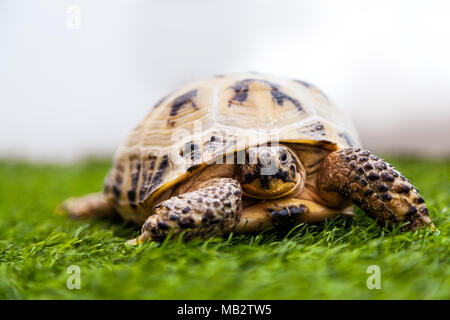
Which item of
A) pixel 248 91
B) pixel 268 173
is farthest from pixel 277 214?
pixel 248 91

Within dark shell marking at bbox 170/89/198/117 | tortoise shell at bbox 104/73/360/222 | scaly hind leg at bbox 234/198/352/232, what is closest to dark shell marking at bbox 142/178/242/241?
scaly hind leg at bbox 234/198/352/232

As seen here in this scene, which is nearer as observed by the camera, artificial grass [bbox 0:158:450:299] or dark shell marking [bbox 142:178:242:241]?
artificial grass [bbox 0:158:450:299]

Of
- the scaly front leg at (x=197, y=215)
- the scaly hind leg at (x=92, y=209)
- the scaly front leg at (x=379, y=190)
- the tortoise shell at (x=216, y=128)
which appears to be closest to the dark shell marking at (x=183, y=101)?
the tortoise shell at (x=216, y=128)

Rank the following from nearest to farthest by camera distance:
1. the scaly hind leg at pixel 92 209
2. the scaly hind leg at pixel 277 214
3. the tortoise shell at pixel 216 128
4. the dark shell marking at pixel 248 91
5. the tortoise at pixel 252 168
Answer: the tortoise at pixel 252 168 < the scaly hind leg at pixel 277 214 < the tortoise shell at pixel 216 128 < the dark shell marking at pixel 248 91 < the scaly hind leg at pixel 92 209

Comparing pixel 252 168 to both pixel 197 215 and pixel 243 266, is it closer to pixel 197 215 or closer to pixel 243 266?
pixel 197 215

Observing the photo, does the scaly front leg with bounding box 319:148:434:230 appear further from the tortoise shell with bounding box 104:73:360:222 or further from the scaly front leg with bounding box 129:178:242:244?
the scaly front leg with bounding box 129:178:242:244

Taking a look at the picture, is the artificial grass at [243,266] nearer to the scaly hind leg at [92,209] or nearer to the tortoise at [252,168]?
the tortoise at [252,168]
